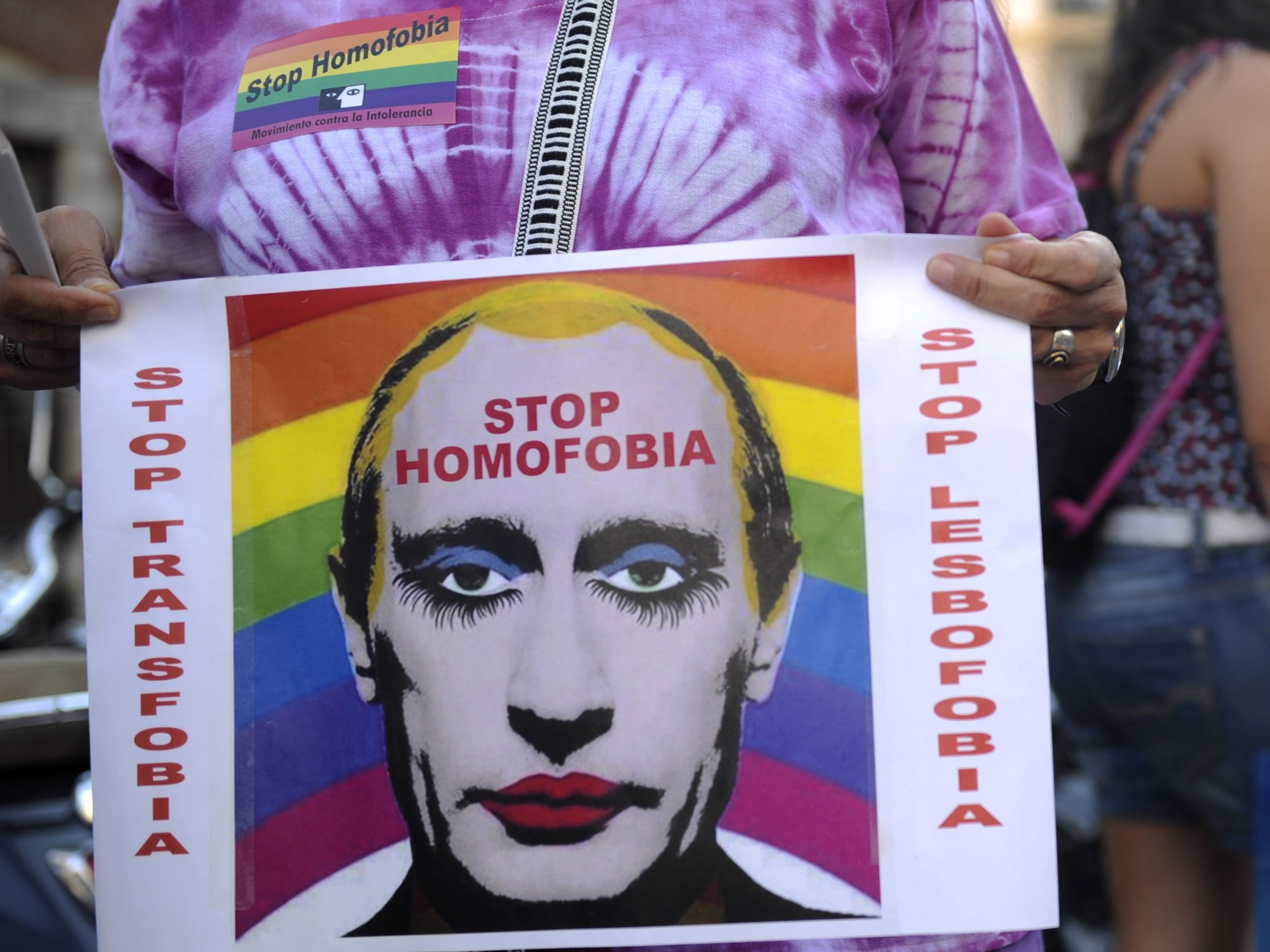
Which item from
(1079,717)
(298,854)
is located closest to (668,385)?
(298,854)

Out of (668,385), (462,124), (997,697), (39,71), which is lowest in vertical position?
(997,697)

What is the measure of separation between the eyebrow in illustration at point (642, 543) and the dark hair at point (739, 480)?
0.10ft

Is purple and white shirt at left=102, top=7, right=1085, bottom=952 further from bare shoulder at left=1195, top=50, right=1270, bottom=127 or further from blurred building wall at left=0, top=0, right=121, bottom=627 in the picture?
blurred building wall at left=0, top=0, right=121, bottom=627

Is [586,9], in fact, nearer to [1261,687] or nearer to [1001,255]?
[1001,255]

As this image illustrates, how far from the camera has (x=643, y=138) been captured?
3.32 ft

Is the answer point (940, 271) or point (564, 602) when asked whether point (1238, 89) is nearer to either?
point (940, 271)

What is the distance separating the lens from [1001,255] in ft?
3.22

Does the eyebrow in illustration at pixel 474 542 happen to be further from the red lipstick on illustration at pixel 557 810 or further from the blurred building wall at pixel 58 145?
the blurred building wall at pixel 58 145

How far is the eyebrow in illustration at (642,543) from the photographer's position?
966 millimetres

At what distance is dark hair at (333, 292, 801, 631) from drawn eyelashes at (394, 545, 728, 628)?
0.04 metres

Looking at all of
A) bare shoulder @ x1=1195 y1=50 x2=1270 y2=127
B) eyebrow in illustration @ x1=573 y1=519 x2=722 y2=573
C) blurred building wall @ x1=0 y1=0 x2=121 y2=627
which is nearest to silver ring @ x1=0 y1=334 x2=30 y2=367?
eyebrow in illustration @ x1=573 y1=519 x2=722 y2=573

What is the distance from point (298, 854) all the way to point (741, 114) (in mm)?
637

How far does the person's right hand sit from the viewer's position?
106 centimetres

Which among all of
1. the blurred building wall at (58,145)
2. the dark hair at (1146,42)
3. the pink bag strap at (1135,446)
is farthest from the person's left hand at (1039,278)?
the blurred building wall at (58,145)
